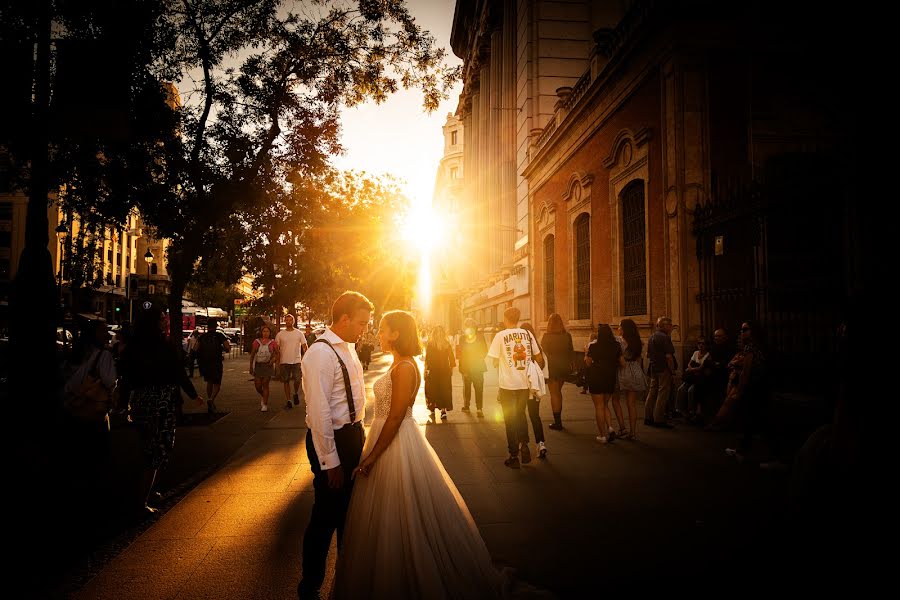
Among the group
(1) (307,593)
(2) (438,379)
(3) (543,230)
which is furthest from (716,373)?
(3) (543,230)

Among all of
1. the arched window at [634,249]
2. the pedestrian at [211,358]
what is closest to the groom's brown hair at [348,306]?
the pedestrian at [211,358]

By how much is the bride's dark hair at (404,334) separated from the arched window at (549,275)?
56.3 ft

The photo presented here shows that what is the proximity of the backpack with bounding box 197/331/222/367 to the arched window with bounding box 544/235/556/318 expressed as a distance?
40.9 ft

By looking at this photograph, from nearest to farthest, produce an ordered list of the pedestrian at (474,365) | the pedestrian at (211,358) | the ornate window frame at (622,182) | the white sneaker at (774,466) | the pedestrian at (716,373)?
the white sneaker at (774,466) → the pedestrian at (716,373) → the pedestrian at (211,358) → the pedestrian at (474,365) → the ornate window frame at (622,182)

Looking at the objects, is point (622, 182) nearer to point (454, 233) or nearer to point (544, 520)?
point (544, 520)

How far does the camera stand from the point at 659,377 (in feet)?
31.0

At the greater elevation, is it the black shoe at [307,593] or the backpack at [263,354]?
the backpack at [263,354]

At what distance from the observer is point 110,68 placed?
21.1 feet

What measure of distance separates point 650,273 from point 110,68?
34.4 feet

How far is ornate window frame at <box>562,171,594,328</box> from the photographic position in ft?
53.0

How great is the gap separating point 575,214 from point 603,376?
33.9 feet

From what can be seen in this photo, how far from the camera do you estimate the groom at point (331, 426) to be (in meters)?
3.14

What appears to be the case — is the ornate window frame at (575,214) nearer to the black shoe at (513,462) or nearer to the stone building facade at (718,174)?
the stone building facade at (718,174)

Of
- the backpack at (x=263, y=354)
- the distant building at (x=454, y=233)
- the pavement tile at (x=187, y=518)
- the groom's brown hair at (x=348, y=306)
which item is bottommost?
the pavement tile at (x=187, y=518)
